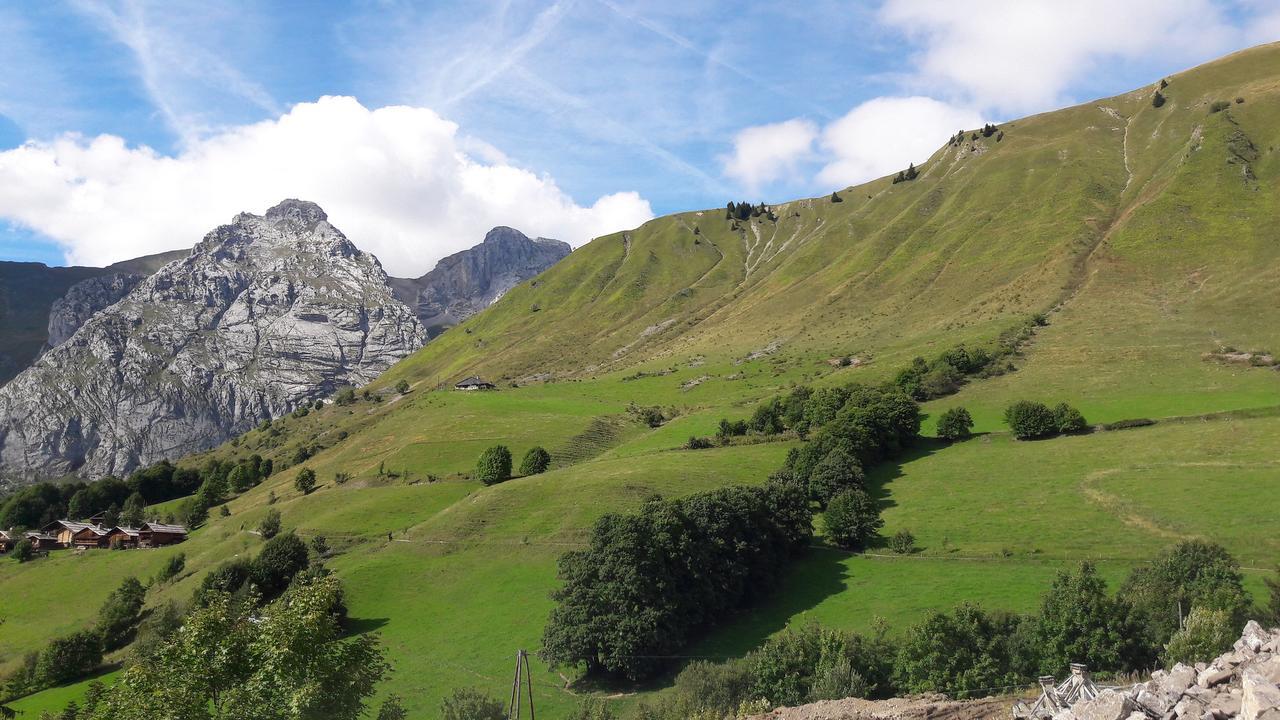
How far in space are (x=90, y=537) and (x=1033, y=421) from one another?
131 metres

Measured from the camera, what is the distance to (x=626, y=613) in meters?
48.5

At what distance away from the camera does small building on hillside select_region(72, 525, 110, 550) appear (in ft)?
352

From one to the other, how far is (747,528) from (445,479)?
5289 centimetres

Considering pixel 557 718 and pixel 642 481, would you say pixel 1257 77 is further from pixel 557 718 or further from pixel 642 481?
Result: pixel 557 718

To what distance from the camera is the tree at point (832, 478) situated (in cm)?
7131

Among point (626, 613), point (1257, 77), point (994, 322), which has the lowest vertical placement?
point (626, 613)

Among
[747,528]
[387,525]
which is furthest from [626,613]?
[387,525]

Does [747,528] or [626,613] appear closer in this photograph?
[626,613]

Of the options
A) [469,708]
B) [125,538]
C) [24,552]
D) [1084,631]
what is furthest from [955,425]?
[24,552]

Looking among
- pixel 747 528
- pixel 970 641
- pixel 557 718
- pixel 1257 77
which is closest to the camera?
pixel 970 641

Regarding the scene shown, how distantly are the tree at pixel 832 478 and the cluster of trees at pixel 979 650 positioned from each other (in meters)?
30.7

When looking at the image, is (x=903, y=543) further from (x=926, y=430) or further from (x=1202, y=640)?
(x=926, y=430)

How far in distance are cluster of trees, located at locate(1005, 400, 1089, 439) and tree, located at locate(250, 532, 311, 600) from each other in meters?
77.6

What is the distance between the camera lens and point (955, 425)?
85875 mm
